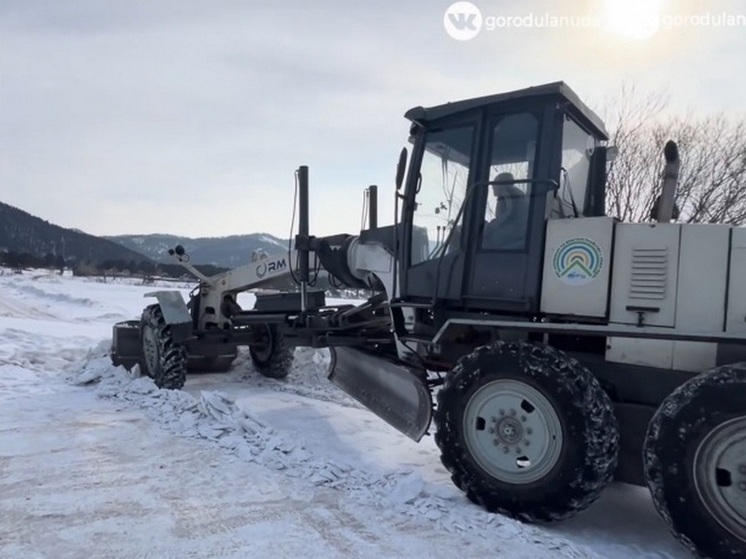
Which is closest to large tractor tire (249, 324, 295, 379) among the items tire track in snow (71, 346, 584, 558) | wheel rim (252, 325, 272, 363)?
wheel rim (252, 325, 272, 363)

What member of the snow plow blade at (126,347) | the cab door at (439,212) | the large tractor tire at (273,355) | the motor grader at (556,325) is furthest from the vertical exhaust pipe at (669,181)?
the snow plow blade at (126,347)

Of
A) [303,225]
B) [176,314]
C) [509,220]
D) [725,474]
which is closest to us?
[725,474]

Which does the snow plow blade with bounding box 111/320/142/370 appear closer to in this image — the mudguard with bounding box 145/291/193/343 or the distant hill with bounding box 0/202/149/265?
the mudguard with bounding box 145/291/193/343

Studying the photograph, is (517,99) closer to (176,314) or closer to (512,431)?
(512,431)

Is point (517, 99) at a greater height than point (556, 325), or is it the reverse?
point (517, 99)

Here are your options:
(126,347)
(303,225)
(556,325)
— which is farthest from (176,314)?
(556,325)

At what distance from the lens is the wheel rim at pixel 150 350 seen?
7.90 meters

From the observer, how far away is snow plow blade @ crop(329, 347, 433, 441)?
477 cm

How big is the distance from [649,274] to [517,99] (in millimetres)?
1647

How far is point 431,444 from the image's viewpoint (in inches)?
225

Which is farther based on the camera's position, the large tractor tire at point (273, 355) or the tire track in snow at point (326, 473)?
the large tractor tire at point (273, 355)

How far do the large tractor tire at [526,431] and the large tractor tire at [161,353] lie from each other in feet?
15.2

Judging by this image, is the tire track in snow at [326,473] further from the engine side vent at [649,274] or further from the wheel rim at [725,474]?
the engine side vent at [649,274]

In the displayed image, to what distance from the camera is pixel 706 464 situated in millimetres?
3250
